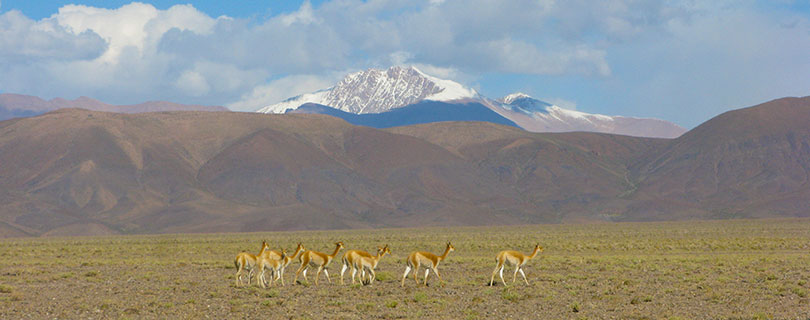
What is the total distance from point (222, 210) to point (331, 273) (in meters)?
106

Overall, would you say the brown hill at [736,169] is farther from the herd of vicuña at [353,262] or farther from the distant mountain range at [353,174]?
the herd of vicuña at [353,262]

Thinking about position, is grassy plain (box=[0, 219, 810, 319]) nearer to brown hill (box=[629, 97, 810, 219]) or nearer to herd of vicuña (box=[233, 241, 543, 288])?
herd of vicuña (box=[233, 241, 543, 288])

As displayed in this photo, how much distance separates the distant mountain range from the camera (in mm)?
135625

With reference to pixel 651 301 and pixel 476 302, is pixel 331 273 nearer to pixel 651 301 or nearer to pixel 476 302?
pixel 476 302

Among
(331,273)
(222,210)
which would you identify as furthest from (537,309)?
(222,210)

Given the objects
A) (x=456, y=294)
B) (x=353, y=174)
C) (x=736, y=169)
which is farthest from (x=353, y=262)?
(x=736, y=169)

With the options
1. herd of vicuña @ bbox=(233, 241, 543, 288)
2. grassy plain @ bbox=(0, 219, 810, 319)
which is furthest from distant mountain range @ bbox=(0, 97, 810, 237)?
herd of vicuña @ bbox=(233, 241, 543, 288)

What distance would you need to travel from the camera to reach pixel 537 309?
20797mm

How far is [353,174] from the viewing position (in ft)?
529

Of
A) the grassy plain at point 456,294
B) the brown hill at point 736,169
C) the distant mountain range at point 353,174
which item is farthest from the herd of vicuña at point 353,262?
the brown hill at point 736,169

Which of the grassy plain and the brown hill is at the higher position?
the brown hill

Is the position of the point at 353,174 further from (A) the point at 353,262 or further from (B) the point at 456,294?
(B) the point at 456,294

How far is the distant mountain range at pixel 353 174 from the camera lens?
13562 cm

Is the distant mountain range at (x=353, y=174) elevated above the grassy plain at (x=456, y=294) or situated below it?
above
